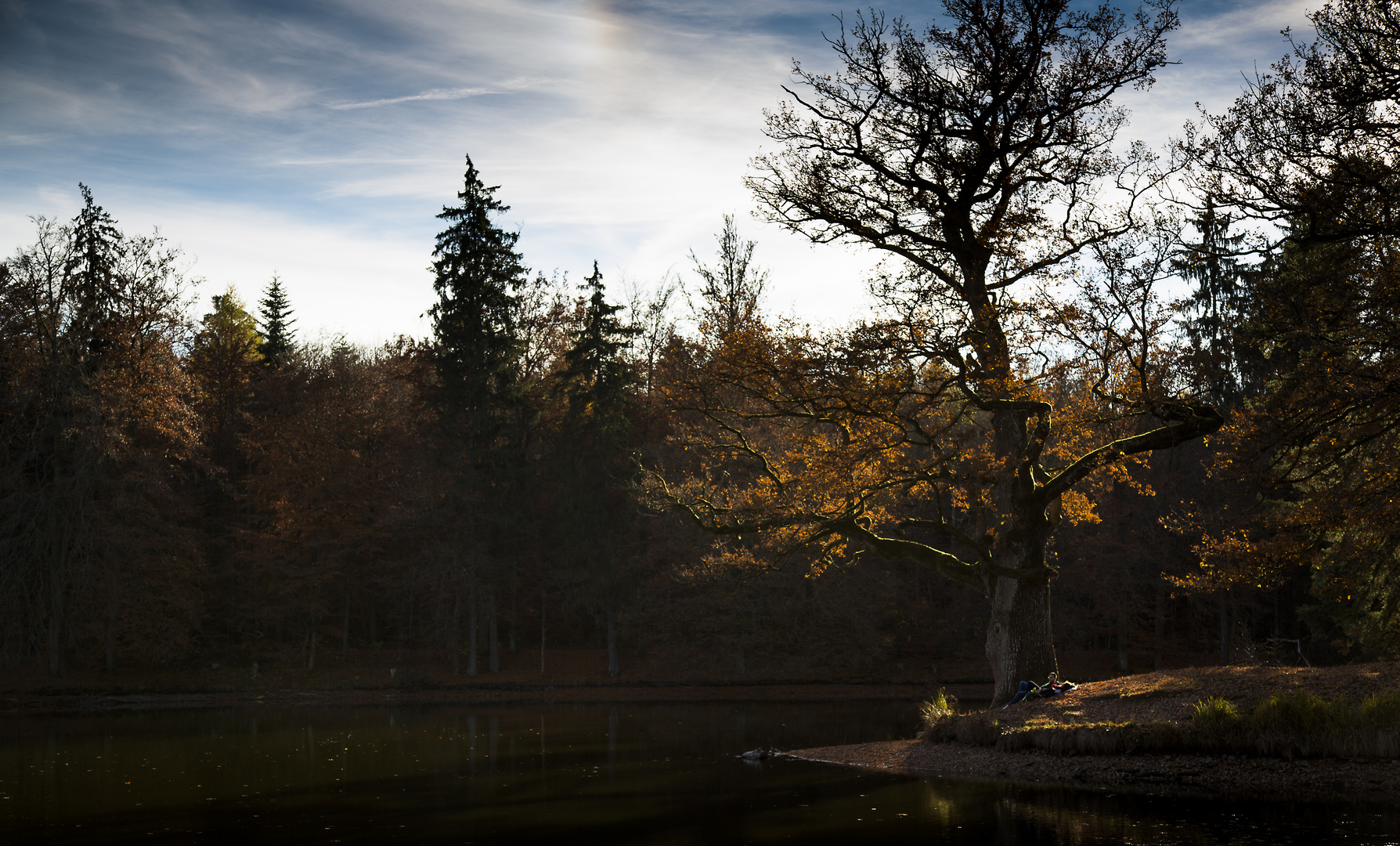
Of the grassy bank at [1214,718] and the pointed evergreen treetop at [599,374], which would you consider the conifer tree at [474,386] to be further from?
the grassy bank at [1214,718]

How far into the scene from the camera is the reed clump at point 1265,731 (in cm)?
1324

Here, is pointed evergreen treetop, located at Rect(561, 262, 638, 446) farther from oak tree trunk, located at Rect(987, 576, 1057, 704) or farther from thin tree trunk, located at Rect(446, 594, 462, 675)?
oak tree trunk, located at Rect(987, 576, 1057, 704)

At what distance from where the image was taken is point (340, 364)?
162ft

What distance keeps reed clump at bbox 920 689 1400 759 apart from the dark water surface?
5.28ft

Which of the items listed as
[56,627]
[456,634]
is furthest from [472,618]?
[56,627]

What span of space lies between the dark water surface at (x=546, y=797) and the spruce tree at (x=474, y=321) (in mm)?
16800

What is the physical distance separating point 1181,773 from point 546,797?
887 cm

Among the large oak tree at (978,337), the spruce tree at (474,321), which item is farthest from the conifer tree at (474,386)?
the large oak tree at (978,337)

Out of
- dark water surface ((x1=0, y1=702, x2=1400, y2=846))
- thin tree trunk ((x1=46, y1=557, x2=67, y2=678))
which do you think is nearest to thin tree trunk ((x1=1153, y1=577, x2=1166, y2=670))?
dark water surface ((x1=0, y1=702, x2=1400, y2=846))

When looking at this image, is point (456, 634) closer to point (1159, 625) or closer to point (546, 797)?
point (546, 797)

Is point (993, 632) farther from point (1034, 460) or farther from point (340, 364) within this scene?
point (340, 364)

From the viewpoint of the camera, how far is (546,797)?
1495cm

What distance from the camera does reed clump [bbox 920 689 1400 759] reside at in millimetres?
13242

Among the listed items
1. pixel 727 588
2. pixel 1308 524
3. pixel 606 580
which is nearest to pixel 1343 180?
pixel 1308 524
